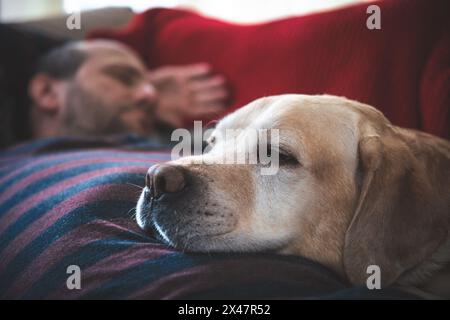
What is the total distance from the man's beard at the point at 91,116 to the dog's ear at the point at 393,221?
5.94ft

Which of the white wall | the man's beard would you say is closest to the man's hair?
the man's beard

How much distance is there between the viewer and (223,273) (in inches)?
40.3

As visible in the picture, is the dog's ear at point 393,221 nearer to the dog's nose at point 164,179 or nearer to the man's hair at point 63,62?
the dog's nose at point 164,179

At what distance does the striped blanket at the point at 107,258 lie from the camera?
1.00 meters

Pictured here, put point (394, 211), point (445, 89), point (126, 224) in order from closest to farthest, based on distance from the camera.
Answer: point (394, 211), point (126, 224), point (445, 89)

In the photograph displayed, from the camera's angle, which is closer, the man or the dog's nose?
the dog's nose

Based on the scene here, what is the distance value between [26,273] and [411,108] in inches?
50.2

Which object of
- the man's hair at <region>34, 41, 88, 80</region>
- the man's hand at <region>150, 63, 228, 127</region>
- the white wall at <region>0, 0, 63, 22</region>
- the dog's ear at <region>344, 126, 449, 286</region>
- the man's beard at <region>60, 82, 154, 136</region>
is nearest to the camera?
the dog's ear at <region>344, 126, 449, 286</region>

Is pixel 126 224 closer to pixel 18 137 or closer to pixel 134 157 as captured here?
pixel 134 157

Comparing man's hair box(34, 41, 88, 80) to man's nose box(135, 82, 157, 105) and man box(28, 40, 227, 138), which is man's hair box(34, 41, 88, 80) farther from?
man's nose box(135, 82, 157, 105)

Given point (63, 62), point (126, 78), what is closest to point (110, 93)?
point (126, 78)

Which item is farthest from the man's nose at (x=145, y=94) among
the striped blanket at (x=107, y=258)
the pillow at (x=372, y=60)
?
the striped blanket at (x=107, y=258)

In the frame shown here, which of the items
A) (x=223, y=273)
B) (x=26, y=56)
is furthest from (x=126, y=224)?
(x=26, y=56)

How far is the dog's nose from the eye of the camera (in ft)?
3.72
